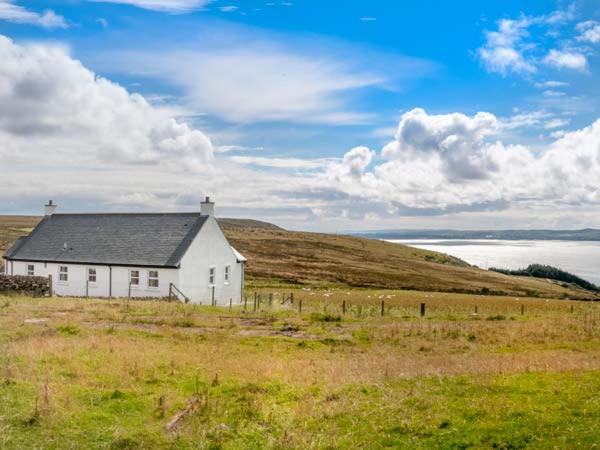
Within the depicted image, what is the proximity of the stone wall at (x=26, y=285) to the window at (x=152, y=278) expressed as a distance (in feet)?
24.9

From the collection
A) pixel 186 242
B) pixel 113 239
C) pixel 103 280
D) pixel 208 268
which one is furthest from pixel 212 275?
pixel 113 239

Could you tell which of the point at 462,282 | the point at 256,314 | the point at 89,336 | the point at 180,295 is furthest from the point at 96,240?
the point at 462,282

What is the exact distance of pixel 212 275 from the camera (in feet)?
158

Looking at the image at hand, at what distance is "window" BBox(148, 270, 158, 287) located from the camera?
4462cm

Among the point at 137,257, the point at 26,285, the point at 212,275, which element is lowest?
the point at 26,285

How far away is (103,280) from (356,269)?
225 ft

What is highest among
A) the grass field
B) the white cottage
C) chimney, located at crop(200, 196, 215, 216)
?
chimney, located at crop(200, 196, 215, 216)

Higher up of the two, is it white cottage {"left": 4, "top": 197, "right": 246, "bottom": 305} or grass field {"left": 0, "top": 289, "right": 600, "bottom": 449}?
white cottage {"left": 4, "top": 197, "right": 246, "bottom": 305}

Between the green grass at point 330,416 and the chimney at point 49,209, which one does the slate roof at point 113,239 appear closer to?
the chimney at point 49,209

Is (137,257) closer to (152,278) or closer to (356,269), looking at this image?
(152,278)

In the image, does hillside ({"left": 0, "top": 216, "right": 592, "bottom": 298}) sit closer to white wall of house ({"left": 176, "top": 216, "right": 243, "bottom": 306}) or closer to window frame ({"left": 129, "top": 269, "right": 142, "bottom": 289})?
white wall of house ({"left": 176, "top": 216, "right": 243, "bottom": 306})

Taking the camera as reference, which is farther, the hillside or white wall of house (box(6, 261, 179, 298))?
the hillside

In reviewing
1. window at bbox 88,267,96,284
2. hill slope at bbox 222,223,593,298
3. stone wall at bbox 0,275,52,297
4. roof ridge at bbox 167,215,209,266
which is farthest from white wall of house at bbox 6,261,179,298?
hill slope at bbox 222,223,593,298

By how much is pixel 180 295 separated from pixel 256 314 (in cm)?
961
